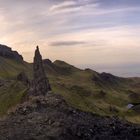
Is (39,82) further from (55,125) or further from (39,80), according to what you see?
(55,125)

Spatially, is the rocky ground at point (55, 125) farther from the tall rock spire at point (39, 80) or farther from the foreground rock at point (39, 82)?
the tall rock spire at point (39, 80)

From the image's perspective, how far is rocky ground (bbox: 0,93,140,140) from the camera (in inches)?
3420

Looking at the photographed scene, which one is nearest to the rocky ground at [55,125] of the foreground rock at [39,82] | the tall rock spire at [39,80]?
the foreground rock at [39,82]

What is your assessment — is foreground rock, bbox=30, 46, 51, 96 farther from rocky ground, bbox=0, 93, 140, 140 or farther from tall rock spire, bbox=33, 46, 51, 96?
rocky ground, bbox=0, 93, 140, 140

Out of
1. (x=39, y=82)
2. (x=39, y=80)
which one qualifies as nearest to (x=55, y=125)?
(x=39, y=82)

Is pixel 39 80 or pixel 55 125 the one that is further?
pixel 39 80

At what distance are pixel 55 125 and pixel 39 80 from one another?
3433 cm

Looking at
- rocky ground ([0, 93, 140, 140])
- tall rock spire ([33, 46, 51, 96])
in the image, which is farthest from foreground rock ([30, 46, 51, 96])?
rocky ground ([0, 93, 140, 140])

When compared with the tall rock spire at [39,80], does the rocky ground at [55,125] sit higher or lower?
lower

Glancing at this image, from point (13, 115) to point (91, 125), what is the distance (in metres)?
17.5

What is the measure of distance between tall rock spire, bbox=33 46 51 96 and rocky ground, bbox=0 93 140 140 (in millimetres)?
15183

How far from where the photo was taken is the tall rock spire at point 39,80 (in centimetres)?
11944

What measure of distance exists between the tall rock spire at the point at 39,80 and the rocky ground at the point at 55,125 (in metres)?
15.2

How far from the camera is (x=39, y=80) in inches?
4825
